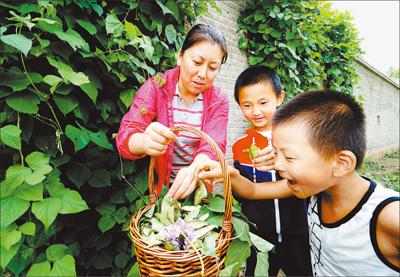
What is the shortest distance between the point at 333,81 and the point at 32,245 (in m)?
5.71

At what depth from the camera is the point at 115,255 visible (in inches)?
65.2

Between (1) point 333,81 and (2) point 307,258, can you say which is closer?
(2) point 307,258

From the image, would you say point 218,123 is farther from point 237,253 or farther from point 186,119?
point 237,253

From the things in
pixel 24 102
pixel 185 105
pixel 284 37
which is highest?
pixel 284 37

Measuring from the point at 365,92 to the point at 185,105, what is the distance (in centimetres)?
982

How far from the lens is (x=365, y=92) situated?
9.07 meters

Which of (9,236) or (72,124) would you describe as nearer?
(9,236)

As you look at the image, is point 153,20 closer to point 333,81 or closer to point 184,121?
point 184,121

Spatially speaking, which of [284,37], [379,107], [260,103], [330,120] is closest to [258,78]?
[260,103]

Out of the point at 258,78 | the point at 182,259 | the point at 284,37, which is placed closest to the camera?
the point at 182,259

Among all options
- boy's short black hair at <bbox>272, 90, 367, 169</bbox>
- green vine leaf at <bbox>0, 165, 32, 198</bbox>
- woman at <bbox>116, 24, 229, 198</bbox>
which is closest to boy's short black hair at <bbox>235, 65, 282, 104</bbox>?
woman at <bbox>116, 24, 229, 198</bbox>

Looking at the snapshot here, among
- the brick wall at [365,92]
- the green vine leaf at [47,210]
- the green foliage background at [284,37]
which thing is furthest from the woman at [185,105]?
the green foliage background at [284,37]

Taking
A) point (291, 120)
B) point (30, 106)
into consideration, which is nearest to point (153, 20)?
point (30, 106)

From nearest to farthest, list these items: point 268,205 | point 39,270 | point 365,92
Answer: point 39,270 → point 268,205 → point 365,92
